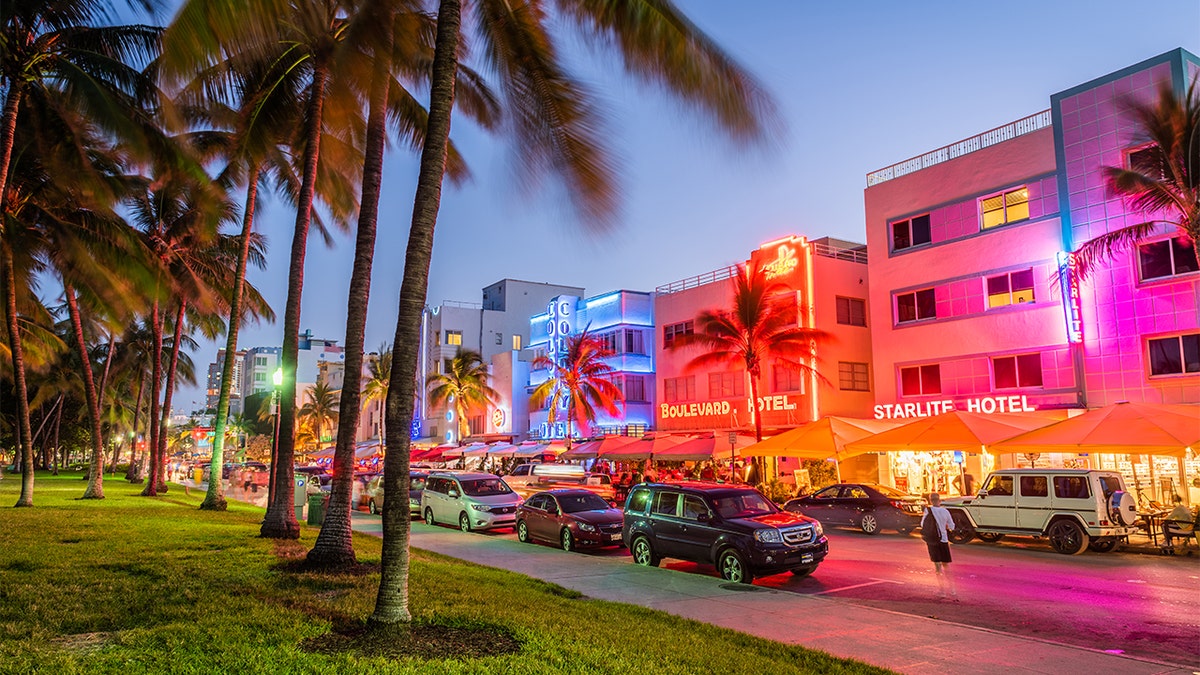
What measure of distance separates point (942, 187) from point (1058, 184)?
4818 mm

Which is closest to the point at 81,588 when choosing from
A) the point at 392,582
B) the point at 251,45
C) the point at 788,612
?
the point at 392,582

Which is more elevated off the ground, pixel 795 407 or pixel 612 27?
pixel 612 27

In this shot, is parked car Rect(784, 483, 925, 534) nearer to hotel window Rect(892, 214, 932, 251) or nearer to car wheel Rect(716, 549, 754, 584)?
car wheel Rect(716, 549, 754, 584)

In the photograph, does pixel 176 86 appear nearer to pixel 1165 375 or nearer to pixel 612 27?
pixel 612 27

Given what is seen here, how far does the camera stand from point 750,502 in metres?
15.5

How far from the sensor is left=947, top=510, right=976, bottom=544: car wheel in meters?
20.4

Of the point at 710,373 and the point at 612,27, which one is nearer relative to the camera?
the point at 612,27

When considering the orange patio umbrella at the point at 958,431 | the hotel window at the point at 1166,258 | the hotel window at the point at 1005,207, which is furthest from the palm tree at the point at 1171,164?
the hotel window at the point at 1005,207

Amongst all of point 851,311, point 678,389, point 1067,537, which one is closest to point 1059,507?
point 1067,537

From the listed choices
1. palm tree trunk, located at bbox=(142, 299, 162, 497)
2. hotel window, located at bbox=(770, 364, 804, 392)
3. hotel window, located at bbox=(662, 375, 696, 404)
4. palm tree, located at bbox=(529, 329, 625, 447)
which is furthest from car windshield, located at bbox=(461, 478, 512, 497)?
palm tree, located at bbox=(529, 329, 625, 447)

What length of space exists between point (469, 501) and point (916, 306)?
19.7 metres

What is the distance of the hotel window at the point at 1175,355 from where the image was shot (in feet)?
78.0

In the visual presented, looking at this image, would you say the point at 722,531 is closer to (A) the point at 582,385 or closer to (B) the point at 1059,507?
(B) the point at 1059,507

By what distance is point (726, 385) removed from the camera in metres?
41.8
